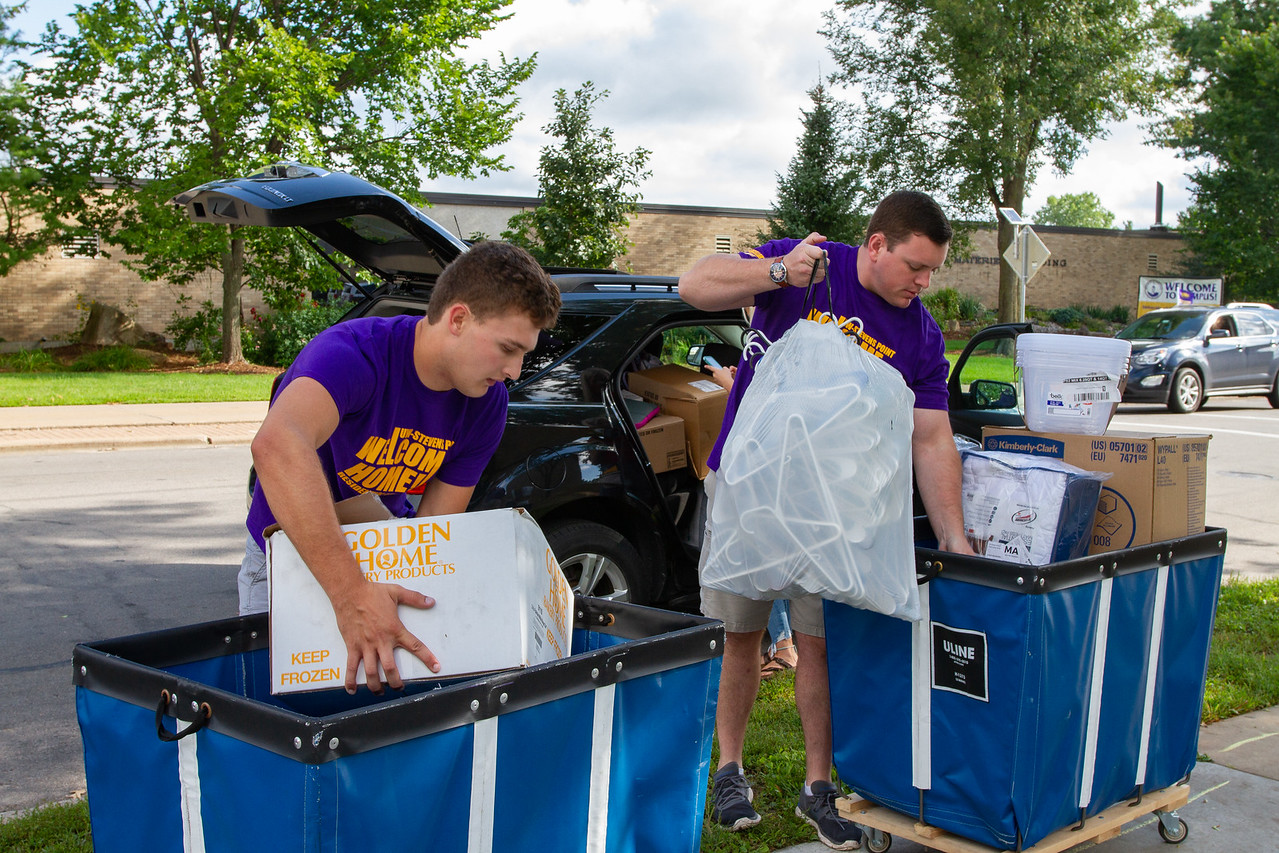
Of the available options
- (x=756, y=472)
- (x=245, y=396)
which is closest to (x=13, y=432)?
(x=245, y=396)

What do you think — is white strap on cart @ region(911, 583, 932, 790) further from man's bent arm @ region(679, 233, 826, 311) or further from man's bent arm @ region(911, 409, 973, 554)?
man's bent arm @ region(679, 233, 826, 311)

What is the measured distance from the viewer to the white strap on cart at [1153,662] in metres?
3.00

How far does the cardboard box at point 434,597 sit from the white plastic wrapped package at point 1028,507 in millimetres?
1609

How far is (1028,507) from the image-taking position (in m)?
2.96

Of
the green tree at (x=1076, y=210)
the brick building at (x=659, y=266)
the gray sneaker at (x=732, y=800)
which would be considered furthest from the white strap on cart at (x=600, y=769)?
the green tree at (x=1076, y=210)

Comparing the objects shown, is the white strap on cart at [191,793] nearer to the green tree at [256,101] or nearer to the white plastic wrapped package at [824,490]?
the white plastic wrapped package at [824,490]

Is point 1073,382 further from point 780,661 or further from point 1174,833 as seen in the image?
point 780,661

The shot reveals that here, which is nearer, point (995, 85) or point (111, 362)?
point (111, 362)

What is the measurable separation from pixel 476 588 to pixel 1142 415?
17.9 m

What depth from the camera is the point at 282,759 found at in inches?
62.4

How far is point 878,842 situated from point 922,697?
53 centimetres

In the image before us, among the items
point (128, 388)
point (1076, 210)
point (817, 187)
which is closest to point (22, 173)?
point (128, 388)

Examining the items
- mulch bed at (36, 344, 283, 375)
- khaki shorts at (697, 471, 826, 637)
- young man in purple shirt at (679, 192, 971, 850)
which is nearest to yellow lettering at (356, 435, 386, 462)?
young man in purple shirt at (679, 192, 971, 850)

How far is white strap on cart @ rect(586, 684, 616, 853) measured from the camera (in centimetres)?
197
